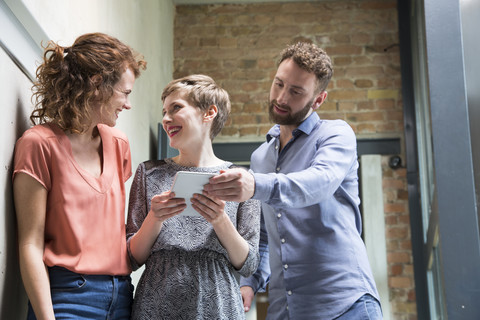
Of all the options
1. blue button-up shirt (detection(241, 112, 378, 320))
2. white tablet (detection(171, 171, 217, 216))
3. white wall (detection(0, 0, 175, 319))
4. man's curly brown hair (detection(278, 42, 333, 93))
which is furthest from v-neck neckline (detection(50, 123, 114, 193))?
man's curly brown hair (detection(278, 42, 333, 93))

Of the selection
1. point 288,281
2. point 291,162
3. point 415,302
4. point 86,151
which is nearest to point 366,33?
point 415,302

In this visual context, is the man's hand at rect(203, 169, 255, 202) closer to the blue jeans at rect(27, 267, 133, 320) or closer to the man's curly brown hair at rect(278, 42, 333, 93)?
the blue jeans at rect(27, 267, 133, 320)

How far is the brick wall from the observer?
16.1 feet

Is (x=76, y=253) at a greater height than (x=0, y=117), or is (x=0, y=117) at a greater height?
(x=0, y=117)

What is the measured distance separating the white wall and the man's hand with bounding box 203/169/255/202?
56cm

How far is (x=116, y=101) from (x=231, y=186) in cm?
46

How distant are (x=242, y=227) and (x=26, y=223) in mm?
700

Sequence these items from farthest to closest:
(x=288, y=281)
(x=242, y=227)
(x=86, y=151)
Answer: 1. (x=288, y=281)
2. (x=242, y=227)
3. (x=86, y=151)

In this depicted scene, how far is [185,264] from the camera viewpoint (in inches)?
73.0

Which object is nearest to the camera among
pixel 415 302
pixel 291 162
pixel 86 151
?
pixel 86 151

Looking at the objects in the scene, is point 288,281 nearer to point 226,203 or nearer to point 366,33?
point 226,203

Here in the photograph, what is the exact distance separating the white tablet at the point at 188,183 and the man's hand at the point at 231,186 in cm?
2

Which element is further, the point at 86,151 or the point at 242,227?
the point at 242,227

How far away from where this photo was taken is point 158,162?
2068 millimetres
